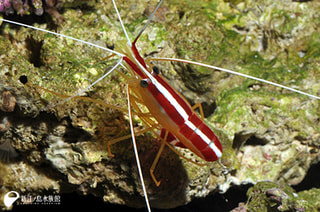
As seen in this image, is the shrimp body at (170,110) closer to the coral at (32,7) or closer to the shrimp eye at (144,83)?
the shrimp eye at (144,83)

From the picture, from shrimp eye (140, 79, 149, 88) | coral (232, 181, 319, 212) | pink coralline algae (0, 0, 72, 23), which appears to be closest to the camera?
shrimp eye (140, 79, 149, 88)

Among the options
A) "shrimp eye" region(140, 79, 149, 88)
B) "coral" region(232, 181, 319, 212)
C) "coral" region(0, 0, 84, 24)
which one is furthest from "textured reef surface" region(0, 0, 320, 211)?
"shrimp eye" region(140, 79, 149, 88)

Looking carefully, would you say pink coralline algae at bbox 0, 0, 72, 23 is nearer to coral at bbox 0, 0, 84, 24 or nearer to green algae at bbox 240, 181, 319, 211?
coral at bbox 0, 0, 84, 24

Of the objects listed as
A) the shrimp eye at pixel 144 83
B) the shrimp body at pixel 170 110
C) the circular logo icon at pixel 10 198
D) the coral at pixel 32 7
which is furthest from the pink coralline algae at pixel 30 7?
the circular logo icon at pixel 10 198

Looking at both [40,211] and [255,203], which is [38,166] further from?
[255,203]

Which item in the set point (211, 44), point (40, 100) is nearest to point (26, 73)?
point (40, 100)

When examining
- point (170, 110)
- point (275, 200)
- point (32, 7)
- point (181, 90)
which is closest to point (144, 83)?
point (170, 110)
